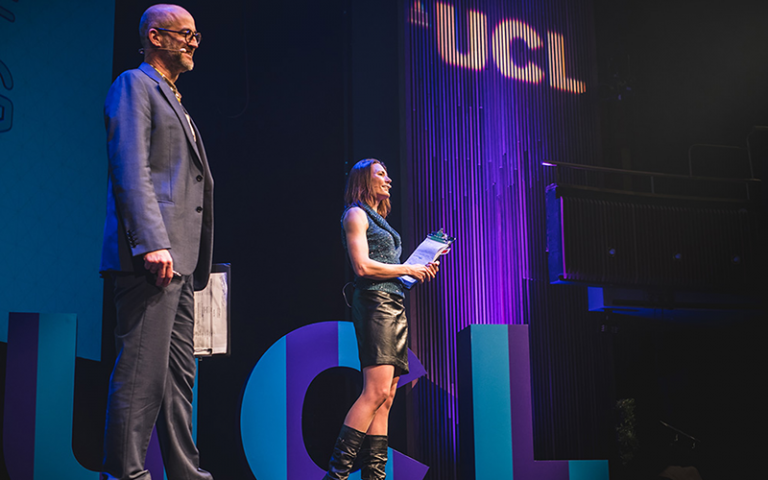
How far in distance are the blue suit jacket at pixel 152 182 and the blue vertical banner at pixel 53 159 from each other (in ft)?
5.10

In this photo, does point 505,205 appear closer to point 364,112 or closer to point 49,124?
point 364,112

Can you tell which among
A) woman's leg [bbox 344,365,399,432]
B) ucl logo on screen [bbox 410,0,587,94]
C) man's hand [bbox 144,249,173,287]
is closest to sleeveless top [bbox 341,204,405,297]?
woman's leg [bbox 344,365,399,432]

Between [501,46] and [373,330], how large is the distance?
2.43 m

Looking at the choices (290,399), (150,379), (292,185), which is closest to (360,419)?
(290,399)

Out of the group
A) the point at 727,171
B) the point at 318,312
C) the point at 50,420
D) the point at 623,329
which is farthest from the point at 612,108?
the point at 50,420

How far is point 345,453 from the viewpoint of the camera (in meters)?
2.58

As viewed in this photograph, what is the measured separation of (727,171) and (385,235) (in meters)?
3.68

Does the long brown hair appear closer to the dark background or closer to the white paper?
the white paper

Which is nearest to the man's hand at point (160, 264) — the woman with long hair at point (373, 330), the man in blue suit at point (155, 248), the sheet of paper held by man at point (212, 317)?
the man in blue suit at point (155, 248)

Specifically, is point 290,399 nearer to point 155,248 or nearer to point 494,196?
point 155,248

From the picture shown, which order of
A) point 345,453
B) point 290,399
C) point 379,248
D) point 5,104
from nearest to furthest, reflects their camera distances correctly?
point 345,453 < point 379,248 < point 290,399 < point 5,104

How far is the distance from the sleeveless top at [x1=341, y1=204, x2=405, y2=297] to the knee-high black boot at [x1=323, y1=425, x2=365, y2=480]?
58cm

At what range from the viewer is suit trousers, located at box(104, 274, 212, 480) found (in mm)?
1664

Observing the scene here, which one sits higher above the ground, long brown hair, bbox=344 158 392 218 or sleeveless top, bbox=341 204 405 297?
long brown hair, bbox=344 158 392 218
